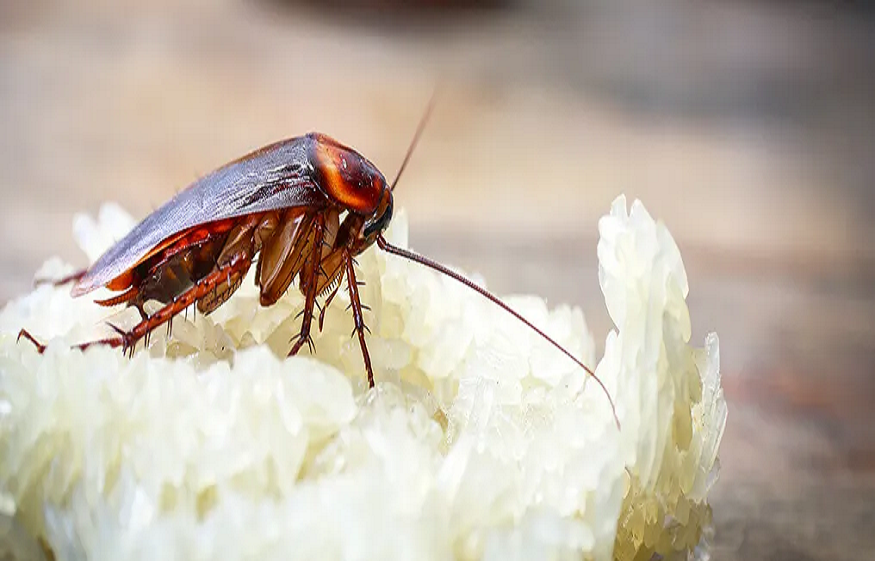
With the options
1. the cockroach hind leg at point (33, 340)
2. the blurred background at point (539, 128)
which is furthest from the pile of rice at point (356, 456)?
the blurred background at point (539, 128)

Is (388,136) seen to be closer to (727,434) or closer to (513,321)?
(727,434)

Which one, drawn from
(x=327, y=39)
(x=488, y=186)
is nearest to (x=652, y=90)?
(x=488, y=186)

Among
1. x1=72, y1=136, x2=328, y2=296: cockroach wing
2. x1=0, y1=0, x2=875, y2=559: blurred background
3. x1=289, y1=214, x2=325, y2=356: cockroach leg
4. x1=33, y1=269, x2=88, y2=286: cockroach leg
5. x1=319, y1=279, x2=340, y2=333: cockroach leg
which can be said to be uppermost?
x1=72, y1=136, x2=328, y2=296: cockroach wing

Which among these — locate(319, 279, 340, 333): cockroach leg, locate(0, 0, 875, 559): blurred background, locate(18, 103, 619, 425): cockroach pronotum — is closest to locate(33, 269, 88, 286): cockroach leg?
locate(18, 103, 619, 425): cockroach pronotum

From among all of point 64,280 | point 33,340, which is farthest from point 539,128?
point 33,340

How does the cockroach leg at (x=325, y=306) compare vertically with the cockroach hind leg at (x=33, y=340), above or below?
below

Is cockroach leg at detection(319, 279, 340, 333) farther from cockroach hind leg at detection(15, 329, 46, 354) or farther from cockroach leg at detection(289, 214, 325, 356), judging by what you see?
cockroach hind leg at detection(15, 329, 46, 354)

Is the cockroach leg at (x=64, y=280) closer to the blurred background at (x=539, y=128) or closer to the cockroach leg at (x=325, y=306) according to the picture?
the cockroach leg at (x=325, y=306)
